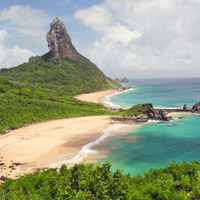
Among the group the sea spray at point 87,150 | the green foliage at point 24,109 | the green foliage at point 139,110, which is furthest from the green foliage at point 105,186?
the green foliage at point 139,110

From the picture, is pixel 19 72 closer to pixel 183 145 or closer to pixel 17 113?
pixel 17 113

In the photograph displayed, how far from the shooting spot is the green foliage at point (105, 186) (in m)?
21.6

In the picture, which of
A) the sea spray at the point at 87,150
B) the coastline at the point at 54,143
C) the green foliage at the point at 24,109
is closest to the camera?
the coastline at the point at 54,143

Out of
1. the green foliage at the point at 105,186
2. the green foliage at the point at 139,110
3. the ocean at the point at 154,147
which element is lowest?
the ocean at the point at 154,147

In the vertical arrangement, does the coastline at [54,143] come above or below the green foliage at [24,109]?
below

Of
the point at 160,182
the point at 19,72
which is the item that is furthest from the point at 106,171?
the point at 19,72

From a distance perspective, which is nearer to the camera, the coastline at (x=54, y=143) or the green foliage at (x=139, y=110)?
the coastline at (x=54, y=143)

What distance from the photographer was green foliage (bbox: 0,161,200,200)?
21.6 metres

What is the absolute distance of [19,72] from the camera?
189 meters

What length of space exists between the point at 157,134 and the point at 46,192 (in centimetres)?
4454

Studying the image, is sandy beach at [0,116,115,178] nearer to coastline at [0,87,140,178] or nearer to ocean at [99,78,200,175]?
coastline at [0,87,140,178]


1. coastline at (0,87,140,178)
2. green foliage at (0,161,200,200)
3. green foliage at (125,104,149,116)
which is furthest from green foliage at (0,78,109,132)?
green foliage at (0,161,200,200)

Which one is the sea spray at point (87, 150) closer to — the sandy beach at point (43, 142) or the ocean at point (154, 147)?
the sandy beach at point (43, 142)

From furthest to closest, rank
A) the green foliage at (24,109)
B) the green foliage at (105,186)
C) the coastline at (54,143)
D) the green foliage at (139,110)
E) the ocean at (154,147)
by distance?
the green foliage at (139,110)
the green foliage at (24,109)
the coastline at (54,143)
the ocean at (154,147)
the green foliage at (105,186)
